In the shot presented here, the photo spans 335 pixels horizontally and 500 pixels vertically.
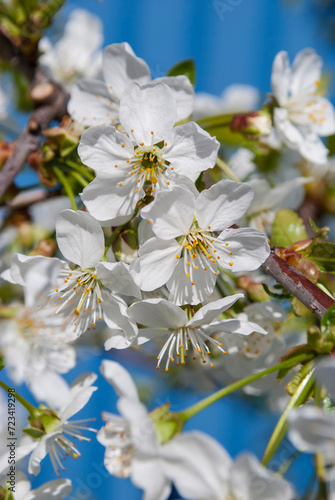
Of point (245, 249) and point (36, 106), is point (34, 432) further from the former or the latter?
point (36, 106)

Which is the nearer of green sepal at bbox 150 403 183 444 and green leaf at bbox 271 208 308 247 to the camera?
green sepal at bbox 150 403 183 444

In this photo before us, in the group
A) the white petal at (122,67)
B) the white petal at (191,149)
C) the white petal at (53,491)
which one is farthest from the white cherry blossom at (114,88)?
the white petal at (53,491)

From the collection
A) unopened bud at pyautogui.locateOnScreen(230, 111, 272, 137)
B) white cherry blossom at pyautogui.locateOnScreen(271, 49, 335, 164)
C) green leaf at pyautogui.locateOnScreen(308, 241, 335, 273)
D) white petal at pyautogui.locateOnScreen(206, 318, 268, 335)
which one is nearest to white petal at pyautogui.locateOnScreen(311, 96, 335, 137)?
white cherry blossom at pyautogui.locateOnScreen(271, 49, 335, 164)

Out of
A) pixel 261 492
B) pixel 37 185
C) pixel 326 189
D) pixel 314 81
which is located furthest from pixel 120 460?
pixel 326 189

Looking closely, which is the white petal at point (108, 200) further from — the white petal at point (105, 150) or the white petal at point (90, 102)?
the white petal at point (90, 102)

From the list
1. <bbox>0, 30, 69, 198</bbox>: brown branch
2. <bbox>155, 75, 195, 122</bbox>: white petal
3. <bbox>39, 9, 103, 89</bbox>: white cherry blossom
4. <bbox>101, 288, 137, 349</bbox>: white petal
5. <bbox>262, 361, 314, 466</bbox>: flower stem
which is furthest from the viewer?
<bbox>39, 9, 103, 89</bbox>: white cherry blossom

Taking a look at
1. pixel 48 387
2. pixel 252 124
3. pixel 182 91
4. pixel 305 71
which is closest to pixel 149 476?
pixel 48 387

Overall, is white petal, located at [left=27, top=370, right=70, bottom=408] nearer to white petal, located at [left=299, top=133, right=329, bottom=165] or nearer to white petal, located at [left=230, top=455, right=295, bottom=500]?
white petal, located at [left=230, top=455, right=295, bottom=500]
